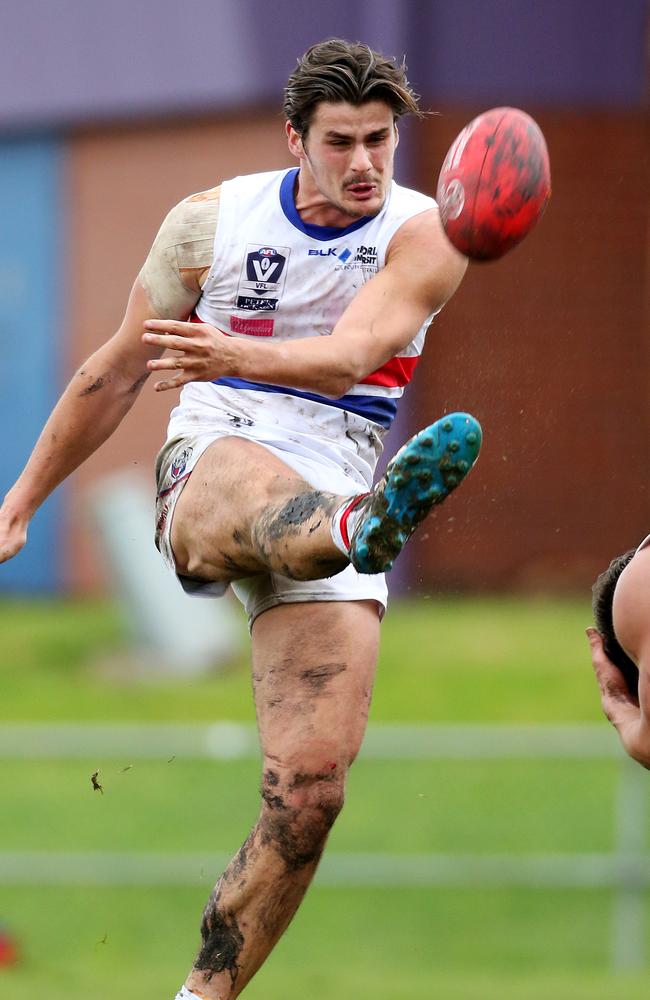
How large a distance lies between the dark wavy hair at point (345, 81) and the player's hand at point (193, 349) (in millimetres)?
797

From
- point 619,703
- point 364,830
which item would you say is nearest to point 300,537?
point 619,703

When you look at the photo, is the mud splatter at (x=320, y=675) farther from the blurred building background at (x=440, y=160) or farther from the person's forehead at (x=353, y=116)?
the blurred building background at (x=440, y=160)

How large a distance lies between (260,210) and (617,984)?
480 cm

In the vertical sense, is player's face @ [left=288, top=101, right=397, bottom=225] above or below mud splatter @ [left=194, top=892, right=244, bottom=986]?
above

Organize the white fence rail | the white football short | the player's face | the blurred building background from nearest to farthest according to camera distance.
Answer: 1. the player's face
2. the white football short
3. the white fence rail
4. the blurred building background

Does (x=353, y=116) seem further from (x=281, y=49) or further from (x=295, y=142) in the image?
(x=281, y=49)

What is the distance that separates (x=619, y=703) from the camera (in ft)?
15.8

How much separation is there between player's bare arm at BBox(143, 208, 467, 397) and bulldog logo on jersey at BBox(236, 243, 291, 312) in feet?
A: 0.90

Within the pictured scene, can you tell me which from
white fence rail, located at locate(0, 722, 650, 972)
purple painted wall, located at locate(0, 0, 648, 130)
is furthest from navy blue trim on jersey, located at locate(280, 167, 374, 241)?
purple painted wall, located at locate(0, 0, 648, 130)

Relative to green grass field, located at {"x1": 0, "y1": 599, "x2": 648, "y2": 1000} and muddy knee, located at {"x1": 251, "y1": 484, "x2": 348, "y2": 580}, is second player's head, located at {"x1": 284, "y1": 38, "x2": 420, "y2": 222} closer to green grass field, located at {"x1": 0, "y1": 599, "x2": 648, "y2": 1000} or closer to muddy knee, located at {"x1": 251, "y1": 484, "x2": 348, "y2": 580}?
muddy knee, located at {"x1": 251, "y1": 484, "x2": 348, "y2": 580}

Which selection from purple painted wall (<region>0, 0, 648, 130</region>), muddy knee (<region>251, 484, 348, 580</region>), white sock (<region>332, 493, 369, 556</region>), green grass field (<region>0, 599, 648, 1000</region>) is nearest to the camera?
white sock (<region>332, 493, 369, 556</region>)

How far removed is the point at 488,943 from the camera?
11.3m

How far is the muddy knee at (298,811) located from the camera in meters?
4.89

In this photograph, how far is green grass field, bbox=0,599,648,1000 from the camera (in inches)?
378
